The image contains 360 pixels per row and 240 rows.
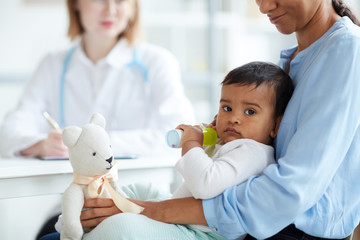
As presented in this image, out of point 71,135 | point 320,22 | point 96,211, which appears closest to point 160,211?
point 96,211

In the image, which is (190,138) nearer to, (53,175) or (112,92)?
(53,175)

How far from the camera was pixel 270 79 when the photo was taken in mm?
1050

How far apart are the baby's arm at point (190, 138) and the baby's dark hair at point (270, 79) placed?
14 cm

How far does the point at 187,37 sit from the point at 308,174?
3.35 metres

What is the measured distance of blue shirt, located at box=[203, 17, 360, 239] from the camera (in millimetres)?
882

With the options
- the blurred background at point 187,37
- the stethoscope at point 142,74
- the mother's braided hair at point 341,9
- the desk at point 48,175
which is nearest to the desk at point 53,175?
the desk at point 48,175

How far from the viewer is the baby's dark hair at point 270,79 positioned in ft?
3.43

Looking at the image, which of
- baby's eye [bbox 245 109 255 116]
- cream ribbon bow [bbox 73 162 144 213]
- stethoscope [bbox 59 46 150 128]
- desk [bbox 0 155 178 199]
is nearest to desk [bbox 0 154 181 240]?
desk [bbox 0 155 178 199]

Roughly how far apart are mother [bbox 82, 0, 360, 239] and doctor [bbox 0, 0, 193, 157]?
0.89m

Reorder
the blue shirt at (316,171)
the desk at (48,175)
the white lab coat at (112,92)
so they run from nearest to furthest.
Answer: the blue shirt at (316,171), the desk at (48,175), the white lab coat at (112,92)

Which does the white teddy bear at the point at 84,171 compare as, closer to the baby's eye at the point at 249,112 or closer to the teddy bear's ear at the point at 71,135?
the teddy bear's ear at the point at 71,135

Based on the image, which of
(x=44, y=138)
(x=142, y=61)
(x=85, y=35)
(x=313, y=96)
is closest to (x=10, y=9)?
(x=85, y=35)

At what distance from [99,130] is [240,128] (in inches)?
12.3

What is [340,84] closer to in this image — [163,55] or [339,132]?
[339,132]
